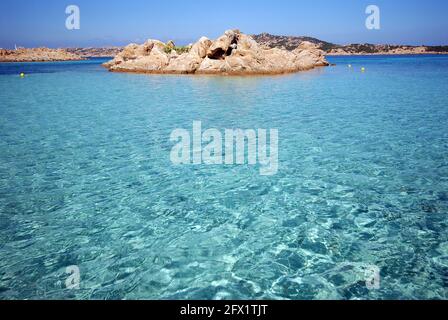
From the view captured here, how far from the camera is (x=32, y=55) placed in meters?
169

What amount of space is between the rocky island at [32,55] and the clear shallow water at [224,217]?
173129 mm

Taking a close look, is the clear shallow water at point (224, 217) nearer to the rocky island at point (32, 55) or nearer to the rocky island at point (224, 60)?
the rocky island at point (224, 60)

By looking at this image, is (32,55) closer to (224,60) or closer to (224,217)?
(224,60)

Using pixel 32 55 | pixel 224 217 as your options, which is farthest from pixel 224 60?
pixel 32 55

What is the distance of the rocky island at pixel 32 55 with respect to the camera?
155625mm

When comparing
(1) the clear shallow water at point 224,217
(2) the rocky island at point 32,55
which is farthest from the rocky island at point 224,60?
(2) the rocky island at point 32,55

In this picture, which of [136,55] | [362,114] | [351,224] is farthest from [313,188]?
[136,55]

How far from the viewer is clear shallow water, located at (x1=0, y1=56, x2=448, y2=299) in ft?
19.2

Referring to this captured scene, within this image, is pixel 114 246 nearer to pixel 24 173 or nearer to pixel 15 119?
pixel 24 173

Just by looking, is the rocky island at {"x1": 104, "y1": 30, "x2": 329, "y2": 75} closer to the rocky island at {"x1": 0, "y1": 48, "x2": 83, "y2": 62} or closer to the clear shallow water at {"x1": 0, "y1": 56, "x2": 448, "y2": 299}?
the clear shallow water at {"x1": 0, "y1": 56, "x2": 448, "y2": 299}

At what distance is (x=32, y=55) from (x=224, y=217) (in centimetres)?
20216

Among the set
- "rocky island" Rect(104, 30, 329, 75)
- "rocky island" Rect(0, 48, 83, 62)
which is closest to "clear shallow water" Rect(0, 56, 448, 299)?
"rocky island" Rect(104, 30, 329, 75)

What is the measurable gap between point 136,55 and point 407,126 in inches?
2984

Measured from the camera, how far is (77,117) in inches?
821
